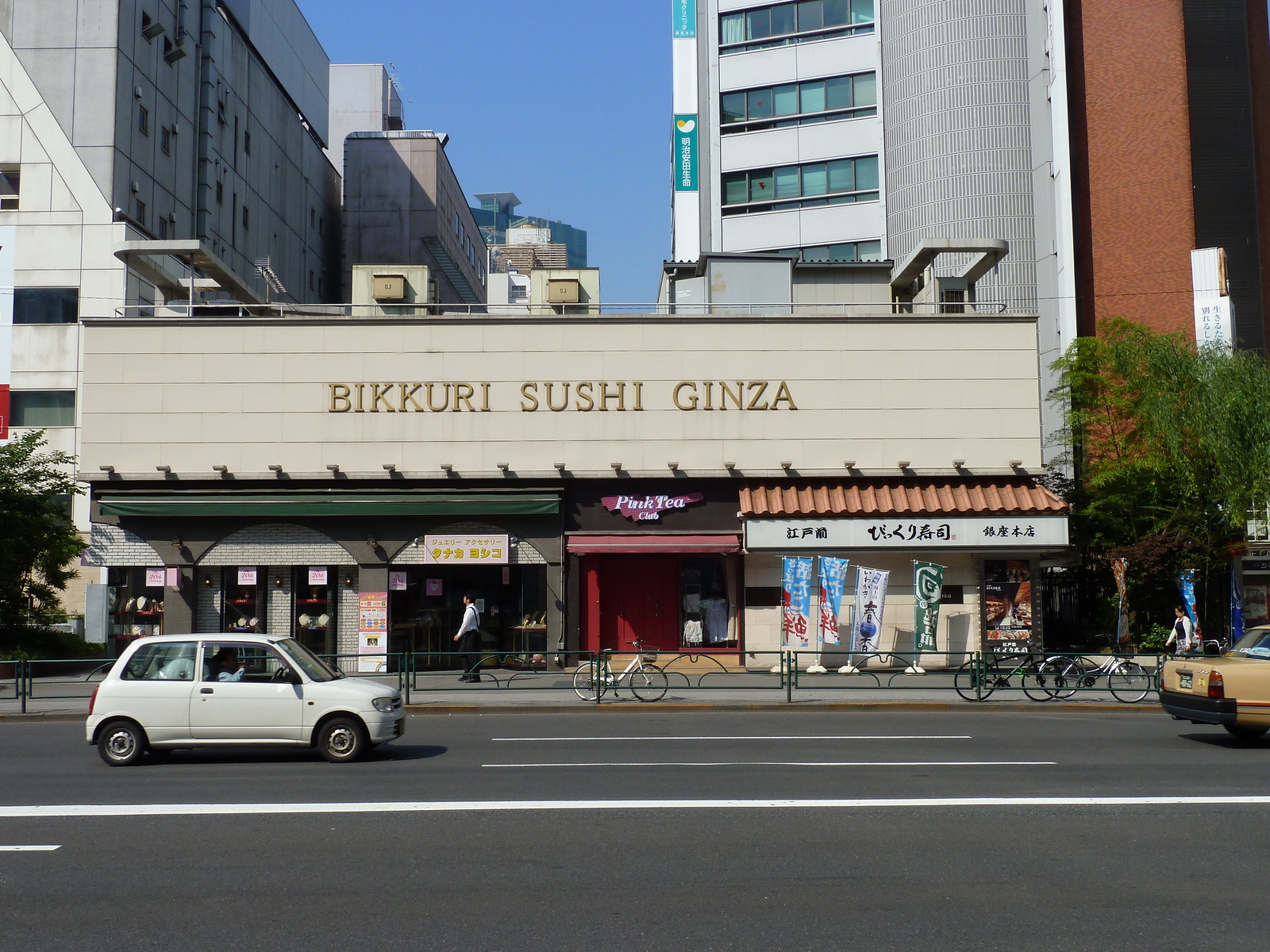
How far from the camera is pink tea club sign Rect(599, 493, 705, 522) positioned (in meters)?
25.4

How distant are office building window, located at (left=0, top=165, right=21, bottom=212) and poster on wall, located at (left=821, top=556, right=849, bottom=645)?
110 feet

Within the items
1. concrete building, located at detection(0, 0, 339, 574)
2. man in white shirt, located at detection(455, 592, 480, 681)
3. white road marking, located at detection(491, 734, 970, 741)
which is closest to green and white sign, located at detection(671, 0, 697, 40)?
concrete building, located at detection(0, 0, 339, 574)

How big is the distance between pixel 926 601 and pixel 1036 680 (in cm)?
430

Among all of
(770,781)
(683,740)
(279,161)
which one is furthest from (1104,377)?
(279,161)

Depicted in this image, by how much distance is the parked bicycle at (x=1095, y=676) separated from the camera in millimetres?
19656

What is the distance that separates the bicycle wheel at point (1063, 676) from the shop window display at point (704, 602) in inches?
307

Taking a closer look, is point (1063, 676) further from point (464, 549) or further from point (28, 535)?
point (28, 535)

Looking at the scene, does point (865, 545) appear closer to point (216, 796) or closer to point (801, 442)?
point (801, 442)

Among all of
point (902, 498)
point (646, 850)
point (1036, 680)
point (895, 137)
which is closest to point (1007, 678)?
point (1036, 680)

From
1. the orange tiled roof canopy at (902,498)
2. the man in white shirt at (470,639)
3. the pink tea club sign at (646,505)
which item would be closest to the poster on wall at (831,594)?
the orange tiled roof canopy at (902,498)

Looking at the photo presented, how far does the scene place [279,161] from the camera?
57781 millimetres

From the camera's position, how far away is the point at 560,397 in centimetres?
2578

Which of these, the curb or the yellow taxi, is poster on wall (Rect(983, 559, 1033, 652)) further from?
the yellow taxi

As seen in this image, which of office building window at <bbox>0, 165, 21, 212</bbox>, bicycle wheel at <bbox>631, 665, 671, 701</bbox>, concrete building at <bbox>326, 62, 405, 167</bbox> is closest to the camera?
bicycle wheel at <bbox>631, 665, 671, 701</bbox>
